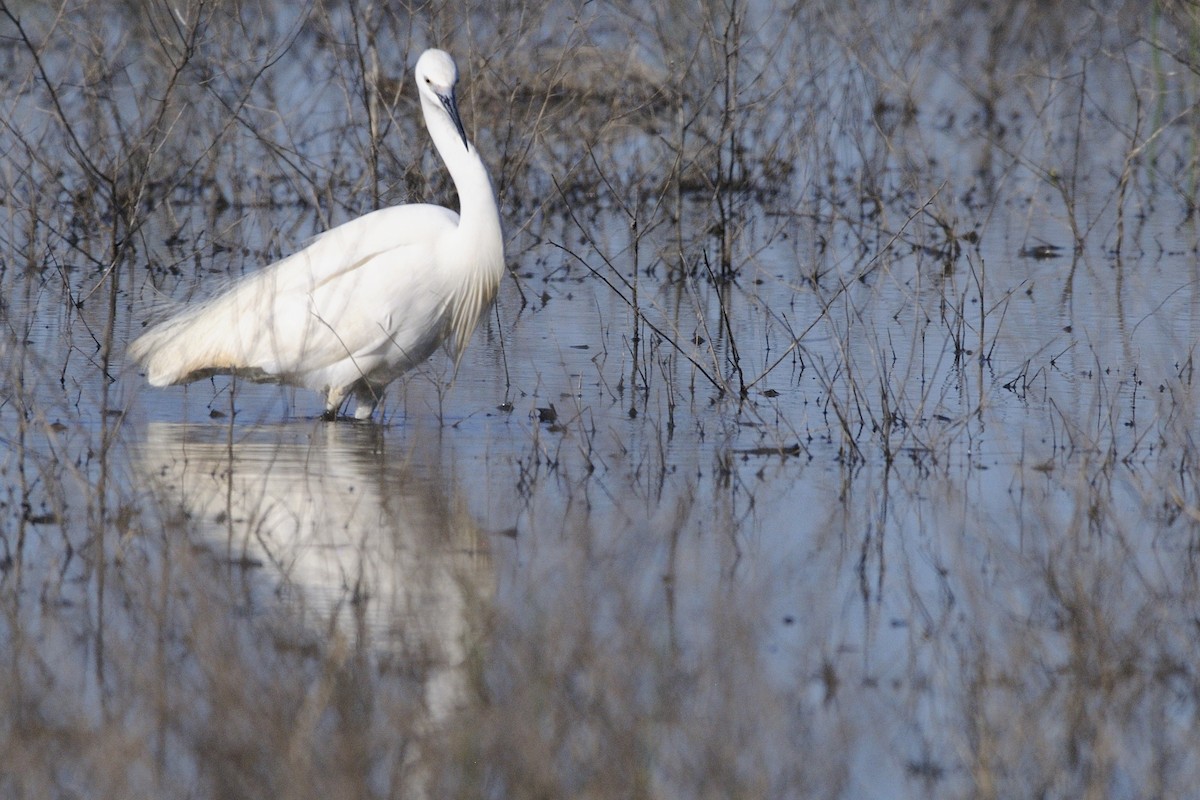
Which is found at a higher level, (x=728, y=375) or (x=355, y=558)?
(x=728, y=375)

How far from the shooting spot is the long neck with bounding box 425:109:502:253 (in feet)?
23.0

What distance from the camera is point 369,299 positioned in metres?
7.02

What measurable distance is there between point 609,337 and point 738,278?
6.27ft

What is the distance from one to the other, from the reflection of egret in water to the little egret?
12.3 inches

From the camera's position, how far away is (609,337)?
8.88 metres

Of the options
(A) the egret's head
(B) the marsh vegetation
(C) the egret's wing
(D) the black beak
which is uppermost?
(A) the egret's head

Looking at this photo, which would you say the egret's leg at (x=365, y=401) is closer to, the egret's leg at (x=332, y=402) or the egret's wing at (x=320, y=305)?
the egret's leg at (x=332, y=402)

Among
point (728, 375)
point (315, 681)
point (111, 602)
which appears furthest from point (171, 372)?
point (315, 681)

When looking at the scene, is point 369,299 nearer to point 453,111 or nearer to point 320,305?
point 320,305

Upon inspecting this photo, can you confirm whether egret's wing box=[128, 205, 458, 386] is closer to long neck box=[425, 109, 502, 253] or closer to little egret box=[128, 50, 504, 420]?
little egret box=[128, 50, 504, 420]

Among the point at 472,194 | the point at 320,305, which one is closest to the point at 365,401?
the point at 320,305

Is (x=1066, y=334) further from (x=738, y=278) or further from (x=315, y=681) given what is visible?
(x=315, y=681)

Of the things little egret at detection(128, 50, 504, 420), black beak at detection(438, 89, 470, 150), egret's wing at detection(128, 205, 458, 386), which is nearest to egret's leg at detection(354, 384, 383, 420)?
little egret at detection(128, 50, 504, 420)

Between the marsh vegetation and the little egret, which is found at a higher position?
the little egret
